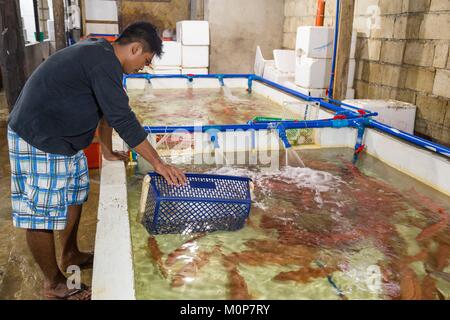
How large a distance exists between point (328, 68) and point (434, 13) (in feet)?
6.71

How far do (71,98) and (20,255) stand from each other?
4.95 feet

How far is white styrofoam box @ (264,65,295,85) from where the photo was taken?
327 inches

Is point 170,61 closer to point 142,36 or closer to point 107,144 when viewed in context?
point 107,144

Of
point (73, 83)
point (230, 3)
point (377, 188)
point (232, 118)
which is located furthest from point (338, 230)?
point (230, 3)

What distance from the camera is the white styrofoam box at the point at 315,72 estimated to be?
277 inches

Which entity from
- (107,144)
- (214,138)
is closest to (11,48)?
(107,144)

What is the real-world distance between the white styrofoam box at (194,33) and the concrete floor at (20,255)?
21.0ft

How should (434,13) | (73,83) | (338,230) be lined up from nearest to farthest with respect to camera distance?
1. (73,83)
2. (338,230)
3. (434,13)

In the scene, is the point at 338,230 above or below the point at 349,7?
below

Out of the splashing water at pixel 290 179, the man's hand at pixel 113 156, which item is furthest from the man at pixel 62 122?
the splashing water at pixel 290 179

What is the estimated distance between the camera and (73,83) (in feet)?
6.66

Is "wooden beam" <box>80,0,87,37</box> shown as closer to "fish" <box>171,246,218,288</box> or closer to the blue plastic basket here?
the blue plastic basket

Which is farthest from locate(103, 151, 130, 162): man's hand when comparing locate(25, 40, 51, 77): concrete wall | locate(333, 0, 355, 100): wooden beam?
locate(25, 40, 51, 77): concrete wall
